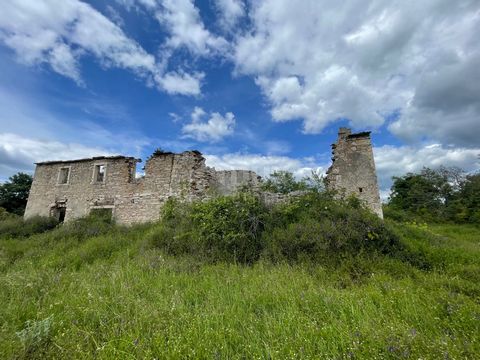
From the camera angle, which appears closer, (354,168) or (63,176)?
(354,168)

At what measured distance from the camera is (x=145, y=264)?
5.61 m

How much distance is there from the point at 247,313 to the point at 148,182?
11107 millimetres

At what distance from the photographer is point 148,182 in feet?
42.2

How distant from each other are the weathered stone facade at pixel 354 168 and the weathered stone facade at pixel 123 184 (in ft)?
12.6

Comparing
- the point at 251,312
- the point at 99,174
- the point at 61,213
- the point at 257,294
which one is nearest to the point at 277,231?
the point at 257,294

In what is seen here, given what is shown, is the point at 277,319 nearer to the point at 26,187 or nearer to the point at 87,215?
the point at 87,215

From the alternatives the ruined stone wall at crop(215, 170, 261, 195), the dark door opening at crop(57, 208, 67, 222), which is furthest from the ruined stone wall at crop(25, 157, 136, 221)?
the ruined stone wall at crop(215, 170, 261, 195)

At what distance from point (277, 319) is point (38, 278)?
15.0 ft

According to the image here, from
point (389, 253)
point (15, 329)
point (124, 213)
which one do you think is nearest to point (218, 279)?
point (15, 329)

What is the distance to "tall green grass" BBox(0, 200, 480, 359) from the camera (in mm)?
2334

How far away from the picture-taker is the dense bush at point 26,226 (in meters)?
11.9

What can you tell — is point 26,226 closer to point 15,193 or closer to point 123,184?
point 123,184

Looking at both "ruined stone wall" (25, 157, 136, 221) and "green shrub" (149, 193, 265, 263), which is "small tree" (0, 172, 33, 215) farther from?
"green shrub" (149, 193, 265, 263)

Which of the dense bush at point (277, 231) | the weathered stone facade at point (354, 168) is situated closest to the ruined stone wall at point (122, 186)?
the dense bush at point (277, 231)
